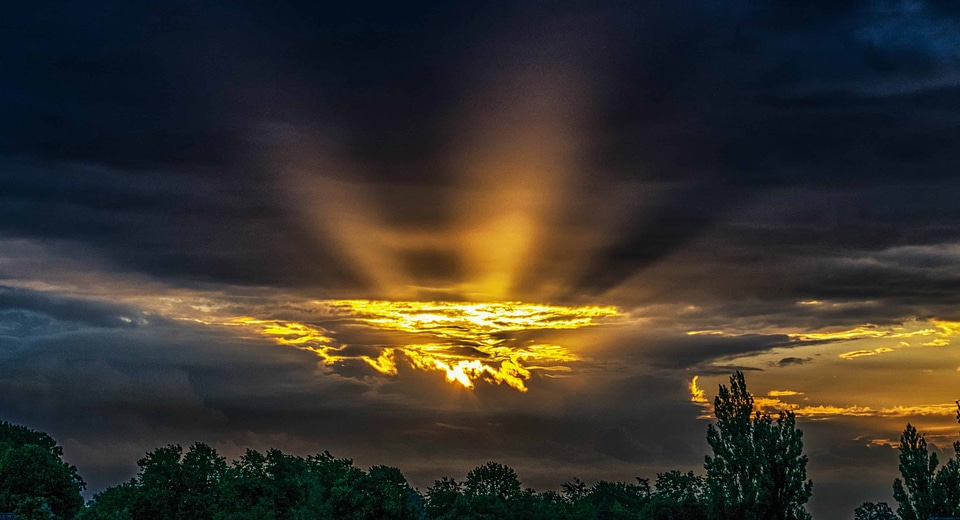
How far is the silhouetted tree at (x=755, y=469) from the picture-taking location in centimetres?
7912

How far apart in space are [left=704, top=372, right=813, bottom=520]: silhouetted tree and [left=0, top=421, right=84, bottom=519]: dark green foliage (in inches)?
2326

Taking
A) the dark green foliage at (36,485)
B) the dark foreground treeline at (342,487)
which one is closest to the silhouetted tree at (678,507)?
the dark foreground treeline at (342,487)

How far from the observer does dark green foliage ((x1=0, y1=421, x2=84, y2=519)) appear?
83.2m

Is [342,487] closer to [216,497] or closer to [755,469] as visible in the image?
[216,497]

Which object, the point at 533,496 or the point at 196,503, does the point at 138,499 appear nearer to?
the point at 196,503

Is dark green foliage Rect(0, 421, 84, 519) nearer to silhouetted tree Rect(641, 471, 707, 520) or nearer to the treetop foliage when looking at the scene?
the treetop foliage

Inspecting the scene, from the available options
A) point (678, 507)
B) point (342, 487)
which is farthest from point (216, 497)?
point (678, 507)

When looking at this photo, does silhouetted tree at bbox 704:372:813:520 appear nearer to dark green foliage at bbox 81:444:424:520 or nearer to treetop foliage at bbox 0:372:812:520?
treetop foliage at bbox 0:372:812:520

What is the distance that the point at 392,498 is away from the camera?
88.1 m

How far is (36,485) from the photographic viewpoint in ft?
286

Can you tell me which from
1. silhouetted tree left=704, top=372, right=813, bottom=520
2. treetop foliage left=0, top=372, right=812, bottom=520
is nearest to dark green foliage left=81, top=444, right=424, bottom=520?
treetop foliage left=0, top=372, right=812, bottom=520

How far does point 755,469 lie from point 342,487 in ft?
125

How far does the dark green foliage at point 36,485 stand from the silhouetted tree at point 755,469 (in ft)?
194

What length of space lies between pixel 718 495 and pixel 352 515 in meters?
33.4
